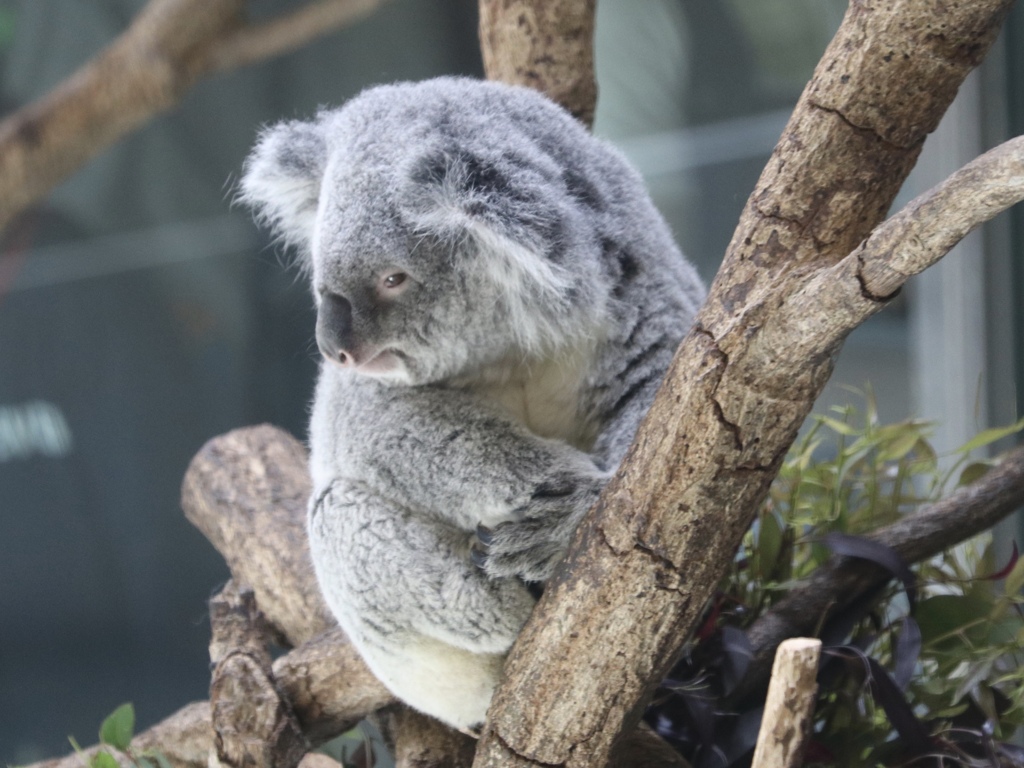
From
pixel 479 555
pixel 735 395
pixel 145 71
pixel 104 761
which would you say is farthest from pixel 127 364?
pixel 735 395

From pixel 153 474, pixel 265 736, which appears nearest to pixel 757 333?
pixel 265 736

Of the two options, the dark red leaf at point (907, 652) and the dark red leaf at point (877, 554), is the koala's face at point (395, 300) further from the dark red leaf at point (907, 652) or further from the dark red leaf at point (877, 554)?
the dark red leaf at point (907, 652)

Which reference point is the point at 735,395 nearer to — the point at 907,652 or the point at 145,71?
the point at 907,652

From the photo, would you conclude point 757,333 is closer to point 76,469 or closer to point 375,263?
point 375,263

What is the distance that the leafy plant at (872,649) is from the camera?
1.49 meters

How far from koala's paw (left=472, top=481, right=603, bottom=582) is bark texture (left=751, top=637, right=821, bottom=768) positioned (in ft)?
1.14

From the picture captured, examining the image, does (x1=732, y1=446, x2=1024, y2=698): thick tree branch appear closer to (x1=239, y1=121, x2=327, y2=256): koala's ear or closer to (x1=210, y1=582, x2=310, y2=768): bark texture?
(x1=210, y1=582, x2=310, y2=768): bark texture

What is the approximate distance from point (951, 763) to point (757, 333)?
2.87 ft

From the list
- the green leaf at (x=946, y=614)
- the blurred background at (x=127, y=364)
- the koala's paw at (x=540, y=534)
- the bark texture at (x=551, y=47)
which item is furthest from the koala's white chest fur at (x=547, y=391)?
the blurred background at (x=127, y=364)

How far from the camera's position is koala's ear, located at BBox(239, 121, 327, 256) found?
62.3 inches

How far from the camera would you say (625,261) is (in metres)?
1.46

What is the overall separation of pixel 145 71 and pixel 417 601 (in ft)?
7.21

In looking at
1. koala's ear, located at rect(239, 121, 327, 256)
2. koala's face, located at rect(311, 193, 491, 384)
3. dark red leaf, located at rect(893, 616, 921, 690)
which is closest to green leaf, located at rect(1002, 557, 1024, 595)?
dark red leaf, located at rect(893, 616, 921, 690)

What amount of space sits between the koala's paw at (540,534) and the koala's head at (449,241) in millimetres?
241
